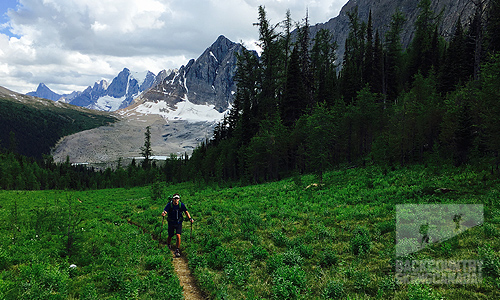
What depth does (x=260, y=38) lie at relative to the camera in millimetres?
46969

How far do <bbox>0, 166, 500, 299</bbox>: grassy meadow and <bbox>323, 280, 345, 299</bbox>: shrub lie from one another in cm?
2

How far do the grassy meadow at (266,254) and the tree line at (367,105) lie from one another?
875cm

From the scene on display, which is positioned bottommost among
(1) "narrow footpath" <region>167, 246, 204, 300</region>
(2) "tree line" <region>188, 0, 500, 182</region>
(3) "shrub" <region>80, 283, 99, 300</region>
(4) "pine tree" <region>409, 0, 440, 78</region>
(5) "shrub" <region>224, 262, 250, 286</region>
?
(1) "narrow footpath" <region>167, 246, 204, 300</region>

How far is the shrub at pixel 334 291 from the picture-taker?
6242mm

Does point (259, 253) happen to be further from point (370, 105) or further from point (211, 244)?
point (370, 105)

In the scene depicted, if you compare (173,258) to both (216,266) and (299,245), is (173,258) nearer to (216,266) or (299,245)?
(216,266)

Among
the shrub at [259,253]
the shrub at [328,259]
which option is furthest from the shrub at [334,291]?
the shrub at [259,253]

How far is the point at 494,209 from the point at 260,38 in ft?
147

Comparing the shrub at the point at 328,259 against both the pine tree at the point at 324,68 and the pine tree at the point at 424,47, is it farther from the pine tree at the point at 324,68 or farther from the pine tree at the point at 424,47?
the pine tree at the point at 424,47

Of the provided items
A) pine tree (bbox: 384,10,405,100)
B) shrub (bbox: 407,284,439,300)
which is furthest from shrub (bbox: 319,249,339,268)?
pine tree (bbox: 384,10,405,100)

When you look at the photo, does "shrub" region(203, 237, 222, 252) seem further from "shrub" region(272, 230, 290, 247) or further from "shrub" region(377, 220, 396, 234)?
"shrub" region(377, 220, 396, 234)

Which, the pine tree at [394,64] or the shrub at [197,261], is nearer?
the shrub at [197,261]

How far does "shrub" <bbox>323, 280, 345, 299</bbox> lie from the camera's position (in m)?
6.24

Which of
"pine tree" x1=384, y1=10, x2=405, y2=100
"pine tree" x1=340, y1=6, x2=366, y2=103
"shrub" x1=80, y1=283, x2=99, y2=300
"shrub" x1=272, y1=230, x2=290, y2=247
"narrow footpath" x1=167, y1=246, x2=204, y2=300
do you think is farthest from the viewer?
"pine tree" x1=384, y1=10, x2=405, y2=100
